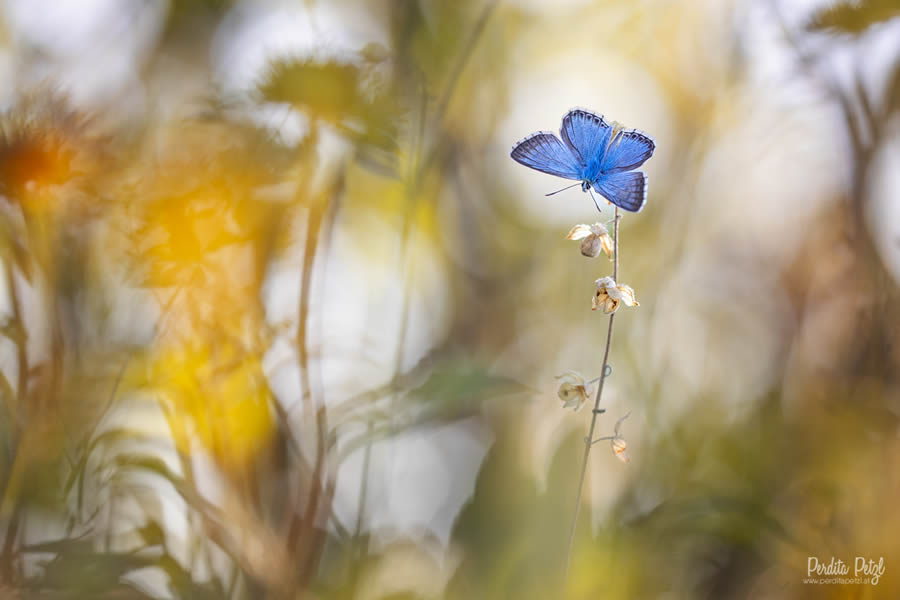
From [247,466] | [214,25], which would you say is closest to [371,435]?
[247,466]

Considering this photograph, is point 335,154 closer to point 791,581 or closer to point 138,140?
point 138,140

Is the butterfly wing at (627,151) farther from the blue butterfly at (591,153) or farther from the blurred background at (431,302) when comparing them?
the blurred background at (431,302)

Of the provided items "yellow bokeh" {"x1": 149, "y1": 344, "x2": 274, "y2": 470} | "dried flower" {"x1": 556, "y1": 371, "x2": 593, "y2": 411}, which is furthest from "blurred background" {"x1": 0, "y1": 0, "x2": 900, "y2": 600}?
"dried flower" {"x1": 556, "y1": 371, "x2": 593, "y2": 411}

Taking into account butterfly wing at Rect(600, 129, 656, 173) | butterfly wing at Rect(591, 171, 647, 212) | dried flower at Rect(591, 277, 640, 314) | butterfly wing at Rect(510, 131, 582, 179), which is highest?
butterfly wing at Rect(510, 131, 582, 179)

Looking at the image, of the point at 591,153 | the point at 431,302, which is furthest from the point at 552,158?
the point at 431,302

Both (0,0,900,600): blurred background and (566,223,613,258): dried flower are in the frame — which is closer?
(566,223,613,258): dried flower

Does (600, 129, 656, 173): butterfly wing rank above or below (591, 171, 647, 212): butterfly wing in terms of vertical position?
above

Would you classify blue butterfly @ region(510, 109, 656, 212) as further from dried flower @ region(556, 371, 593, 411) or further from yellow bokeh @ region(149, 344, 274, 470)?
yellow bokeh @ region(149, 344, 274, 470)
